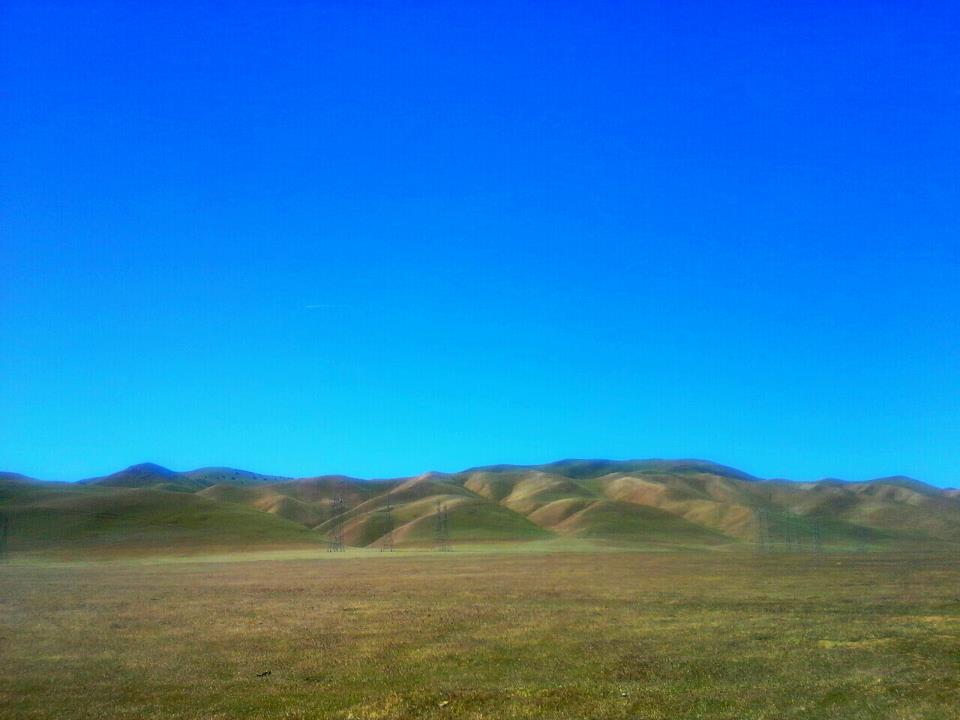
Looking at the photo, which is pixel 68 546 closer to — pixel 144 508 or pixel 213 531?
pixel 213 531

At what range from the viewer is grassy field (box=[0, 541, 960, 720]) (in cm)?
1736

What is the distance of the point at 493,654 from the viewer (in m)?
23.5

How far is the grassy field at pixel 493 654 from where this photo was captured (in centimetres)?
1736

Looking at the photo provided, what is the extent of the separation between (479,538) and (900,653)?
165396 millimetres

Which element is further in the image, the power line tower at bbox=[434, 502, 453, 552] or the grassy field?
the power line tower at bbox=[434, 502, 453, 552]

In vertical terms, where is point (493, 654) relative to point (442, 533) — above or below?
below

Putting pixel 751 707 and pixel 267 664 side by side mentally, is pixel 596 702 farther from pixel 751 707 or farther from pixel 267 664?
pixel 267 664

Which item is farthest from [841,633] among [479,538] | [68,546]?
[479,538]

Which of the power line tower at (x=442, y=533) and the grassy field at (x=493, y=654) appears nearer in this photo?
the grassy field at (x=493, y=654)

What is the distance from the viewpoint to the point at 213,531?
154 meters

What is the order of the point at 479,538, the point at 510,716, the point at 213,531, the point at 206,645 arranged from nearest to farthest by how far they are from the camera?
the point at 510,716
the point at 206,645
the point at 213,531
the point at 479,538

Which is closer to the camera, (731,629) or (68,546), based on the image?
(731,629)

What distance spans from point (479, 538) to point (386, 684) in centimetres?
16815

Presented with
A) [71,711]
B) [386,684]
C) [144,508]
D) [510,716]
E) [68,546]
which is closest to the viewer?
[510,716]
